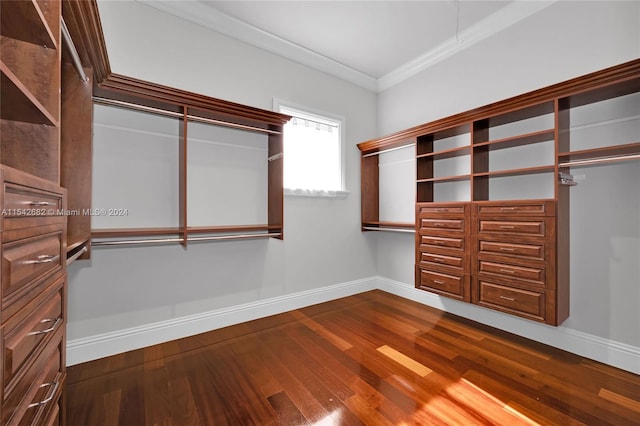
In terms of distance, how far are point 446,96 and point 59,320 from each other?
3.63 metres

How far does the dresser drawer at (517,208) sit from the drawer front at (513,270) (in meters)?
0.41

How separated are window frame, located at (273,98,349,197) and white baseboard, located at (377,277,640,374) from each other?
5.38ft

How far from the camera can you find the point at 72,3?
133cm

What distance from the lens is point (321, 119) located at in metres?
3.50

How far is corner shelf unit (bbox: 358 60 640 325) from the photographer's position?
2076 millimetres

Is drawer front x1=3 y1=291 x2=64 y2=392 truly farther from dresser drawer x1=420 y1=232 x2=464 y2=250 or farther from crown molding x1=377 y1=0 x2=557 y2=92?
crown molding x1=377 y1=0 x2=557 y2=92

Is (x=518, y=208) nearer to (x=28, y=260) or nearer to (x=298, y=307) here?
(x=298, y=307)

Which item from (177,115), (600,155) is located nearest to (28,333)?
(177,115)

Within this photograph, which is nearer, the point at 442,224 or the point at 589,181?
the point at 589,181

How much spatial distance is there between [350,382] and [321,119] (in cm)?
276

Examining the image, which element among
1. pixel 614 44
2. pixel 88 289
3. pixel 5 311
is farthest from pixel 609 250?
pixel 88 289

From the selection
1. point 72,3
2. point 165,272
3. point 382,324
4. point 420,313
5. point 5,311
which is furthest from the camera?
point 420,313

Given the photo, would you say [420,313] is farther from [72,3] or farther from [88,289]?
[72,3]

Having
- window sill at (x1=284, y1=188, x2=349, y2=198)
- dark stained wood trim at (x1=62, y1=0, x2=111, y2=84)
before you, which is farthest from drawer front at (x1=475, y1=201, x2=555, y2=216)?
dark stained wood trim at (x1=62, y1=0, x2=111, y2=84)
